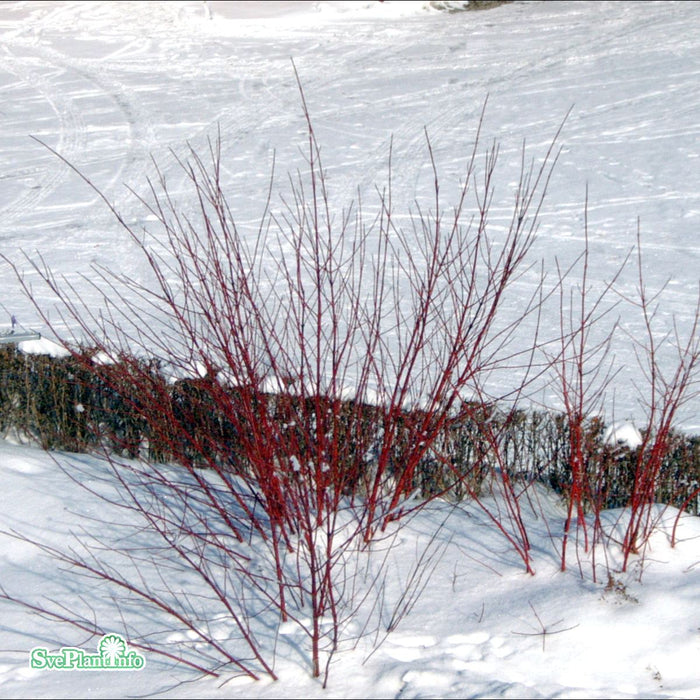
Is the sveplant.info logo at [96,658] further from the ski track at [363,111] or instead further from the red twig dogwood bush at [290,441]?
the ski track at [363,111]

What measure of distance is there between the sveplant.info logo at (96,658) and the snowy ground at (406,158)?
55 millimetres

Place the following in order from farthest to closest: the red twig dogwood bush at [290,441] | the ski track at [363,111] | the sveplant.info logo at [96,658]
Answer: the ski track at [363,111] < the red twig dogwood bush at [290,441] < the sveplant.info logo at [96,658]

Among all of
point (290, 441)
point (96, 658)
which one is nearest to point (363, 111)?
point (290, 441)

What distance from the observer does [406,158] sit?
36.8ft

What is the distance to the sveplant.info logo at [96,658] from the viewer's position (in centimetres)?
379

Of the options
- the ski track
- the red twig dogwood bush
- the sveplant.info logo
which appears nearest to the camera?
the sveplant.info logo

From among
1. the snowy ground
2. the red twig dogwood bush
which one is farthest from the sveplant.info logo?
the red twig dogwood bush

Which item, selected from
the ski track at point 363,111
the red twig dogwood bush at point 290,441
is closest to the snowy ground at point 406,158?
the ski track at point 363,111

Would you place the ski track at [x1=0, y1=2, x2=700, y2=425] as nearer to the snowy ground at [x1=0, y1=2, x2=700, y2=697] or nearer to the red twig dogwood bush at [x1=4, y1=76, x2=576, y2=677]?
the snowy ground at [x1=0, y1=2, x2=700, y2=697]

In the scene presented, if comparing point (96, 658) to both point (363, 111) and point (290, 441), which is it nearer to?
point (290, 441)

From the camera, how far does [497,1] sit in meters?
17.0

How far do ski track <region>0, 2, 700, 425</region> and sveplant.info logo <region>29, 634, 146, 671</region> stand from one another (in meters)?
3.96

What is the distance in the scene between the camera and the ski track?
964 cm

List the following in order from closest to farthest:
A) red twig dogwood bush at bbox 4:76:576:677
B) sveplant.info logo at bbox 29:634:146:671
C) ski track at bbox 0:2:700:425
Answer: sveplant.info logo at bbox 29:634:146:671
red twig dogwood bush at bbox 4:76:576:677
ski track at bbox 0:2:700:425
